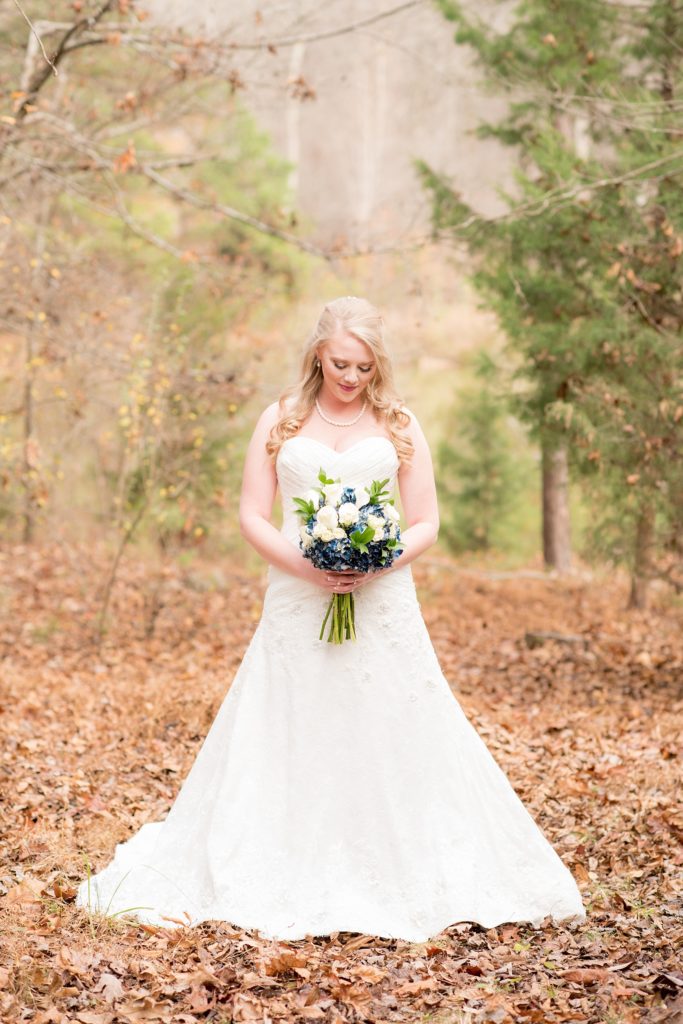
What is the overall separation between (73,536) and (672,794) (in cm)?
1224

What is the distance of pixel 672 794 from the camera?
5.93 metres

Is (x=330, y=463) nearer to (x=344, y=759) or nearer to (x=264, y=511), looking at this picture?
(x=264, y=511)

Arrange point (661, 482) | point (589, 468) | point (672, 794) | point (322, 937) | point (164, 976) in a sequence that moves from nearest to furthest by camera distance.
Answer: point (164, 976), point (322, 937), point (672, 794), point (661, 482), point (589, 468)

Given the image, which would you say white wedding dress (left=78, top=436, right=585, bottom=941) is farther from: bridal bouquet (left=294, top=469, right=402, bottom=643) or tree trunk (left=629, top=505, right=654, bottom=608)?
tree trunk (left=629, top=505, right=654, bottom=608)

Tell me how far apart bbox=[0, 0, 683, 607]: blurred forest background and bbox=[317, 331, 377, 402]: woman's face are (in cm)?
399

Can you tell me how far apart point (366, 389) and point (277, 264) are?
1346 centimetres

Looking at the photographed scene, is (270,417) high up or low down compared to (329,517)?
up

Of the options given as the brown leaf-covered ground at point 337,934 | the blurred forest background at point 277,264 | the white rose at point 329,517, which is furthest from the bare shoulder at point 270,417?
the blurred forest background at point 277,264

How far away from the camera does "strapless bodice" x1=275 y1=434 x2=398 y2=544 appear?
461cm

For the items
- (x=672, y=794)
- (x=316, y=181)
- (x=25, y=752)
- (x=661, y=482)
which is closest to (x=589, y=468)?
(x=661, y=482)

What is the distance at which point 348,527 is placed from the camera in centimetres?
423

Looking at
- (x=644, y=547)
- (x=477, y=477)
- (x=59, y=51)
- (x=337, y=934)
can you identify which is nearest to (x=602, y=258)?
(x=644, y=547)

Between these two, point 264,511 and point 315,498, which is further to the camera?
point 264,511

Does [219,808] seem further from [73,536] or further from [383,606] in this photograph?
[73,536]
